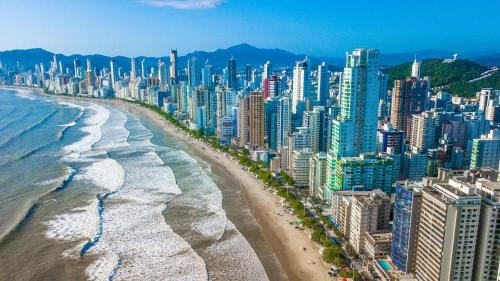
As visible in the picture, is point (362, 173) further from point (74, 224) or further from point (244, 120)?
point (244, 120)

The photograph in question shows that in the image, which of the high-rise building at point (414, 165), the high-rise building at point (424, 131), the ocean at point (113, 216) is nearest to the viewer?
the ocean at point (113, 216)

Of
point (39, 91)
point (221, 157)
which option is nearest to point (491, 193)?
point (221, 157)

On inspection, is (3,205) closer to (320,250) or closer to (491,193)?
(320,250)

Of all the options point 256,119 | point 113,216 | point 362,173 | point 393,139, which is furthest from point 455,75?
point 113,216

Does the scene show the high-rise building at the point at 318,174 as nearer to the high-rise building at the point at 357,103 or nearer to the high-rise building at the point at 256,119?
the high-rise building at the point at 357,103

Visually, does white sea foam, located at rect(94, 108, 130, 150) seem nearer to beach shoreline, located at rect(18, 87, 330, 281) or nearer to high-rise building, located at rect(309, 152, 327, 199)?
beach shoreline, located at rect(18, 87, 330, 281)

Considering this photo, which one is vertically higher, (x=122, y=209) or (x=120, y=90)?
(x=120, y=90)

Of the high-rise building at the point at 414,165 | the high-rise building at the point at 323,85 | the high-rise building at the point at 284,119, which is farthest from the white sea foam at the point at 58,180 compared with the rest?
the high-rise building at the point at 323,85
